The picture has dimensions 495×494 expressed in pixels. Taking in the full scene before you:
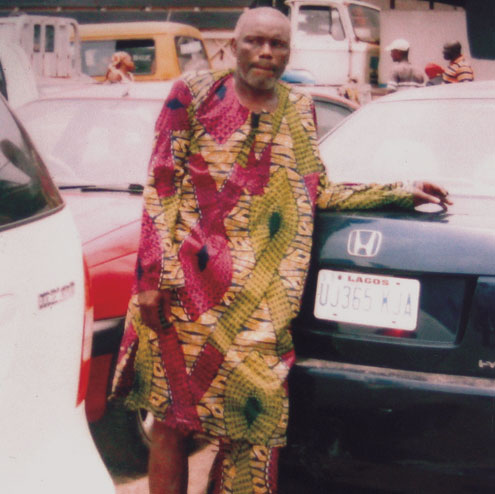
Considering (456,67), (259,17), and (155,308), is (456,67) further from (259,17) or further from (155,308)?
(155,308)

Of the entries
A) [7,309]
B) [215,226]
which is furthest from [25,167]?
[215,226]

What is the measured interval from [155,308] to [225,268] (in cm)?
→ 23

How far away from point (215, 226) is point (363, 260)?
46 centimetres

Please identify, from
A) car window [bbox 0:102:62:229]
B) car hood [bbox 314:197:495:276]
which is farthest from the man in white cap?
car window [bbox 0:102:62:229]

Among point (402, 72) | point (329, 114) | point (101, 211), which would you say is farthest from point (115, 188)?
point (402, 72)

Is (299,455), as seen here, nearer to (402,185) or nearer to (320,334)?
(320,334)

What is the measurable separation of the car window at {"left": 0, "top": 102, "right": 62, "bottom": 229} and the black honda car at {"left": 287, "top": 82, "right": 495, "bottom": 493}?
3.07 ft

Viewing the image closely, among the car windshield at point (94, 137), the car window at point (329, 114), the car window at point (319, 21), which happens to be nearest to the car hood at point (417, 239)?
the car windshield at point (94, 137)

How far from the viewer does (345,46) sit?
12914mm

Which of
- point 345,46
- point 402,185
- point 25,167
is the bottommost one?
point 345,46

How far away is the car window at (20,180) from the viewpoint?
6.15ft

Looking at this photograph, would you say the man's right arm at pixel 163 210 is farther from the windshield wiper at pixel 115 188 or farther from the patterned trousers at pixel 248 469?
the windshield wiper at pixel 115 188

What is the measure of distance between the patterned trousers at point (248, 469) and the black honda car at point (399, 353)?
0.52 ft

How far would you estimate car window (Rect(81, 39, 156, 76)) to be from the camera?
36.6 ft
